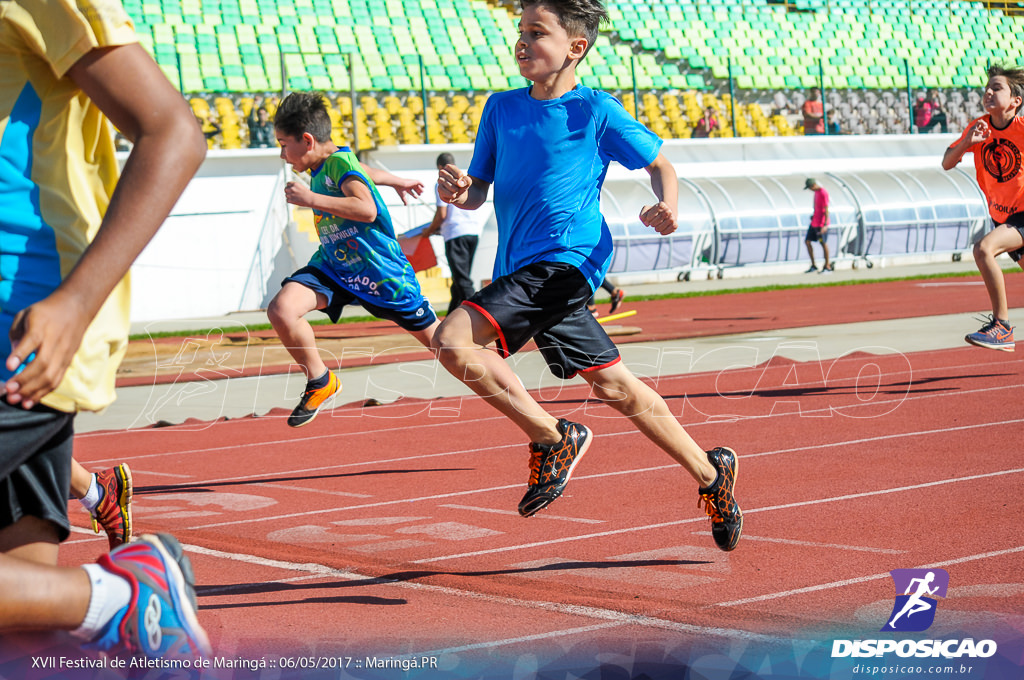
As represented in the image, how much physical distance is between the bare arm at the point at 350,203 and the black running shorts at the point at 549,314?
6.70 ft

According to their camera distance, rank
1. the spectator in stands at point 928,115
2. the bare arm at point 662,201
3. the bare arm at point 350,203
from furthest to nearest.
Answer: the spectator in stands at point 928,115
the bare arm at point 350,203
the bare arm at point 662,201

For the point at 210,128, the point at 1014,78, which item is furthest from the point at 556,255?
the point at 210,128

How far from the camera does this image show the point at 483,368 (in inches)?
176

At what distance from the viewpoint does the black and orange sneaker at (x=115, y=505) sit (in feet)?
14.5

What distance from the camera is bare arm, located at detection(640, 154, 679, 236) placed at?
427 cm

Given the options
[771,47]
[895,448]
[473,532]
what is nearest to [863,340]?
[895,448]

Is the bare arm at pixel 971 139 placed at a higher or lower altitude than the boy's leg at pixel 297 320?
higher

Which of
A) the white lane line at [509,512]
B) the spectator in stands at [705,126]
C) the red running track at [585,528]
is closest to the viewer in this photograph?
the red running track at [585,528]

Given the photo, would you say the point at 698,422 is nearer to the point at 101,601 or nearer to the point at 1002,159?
the point at 1002,159

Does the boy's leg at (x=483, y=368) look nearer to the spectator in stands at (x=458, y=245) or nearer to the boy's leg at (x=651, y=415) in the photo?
the boy's leg at (x=651, y=415)

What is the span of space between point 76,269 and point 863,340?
38.2ft

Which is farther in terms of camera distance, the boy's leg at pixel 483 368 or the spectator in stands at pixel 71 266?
the boy's leg at pixel 483 368

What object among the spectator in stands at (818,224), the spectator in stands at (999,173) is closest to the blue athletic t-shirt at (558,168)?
the spectator in stands at (999,173)

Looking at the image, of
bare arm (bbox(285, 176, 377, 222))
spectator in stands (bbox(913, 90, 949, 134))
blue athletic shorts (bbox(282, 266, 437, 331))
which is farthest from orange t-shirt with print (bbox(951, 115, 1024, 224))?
spectator in stands (bbox(913, 90, 949, 134))
